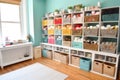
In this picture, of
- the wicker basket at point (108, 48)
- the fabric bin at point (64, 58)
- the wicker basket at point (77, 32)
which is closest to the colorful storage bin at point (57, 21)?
the wicker basket at point (77, 32)

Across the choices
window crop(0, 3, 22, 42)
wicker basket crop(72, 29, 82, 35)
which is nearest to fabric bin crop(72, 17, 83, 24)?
wicker basket crop(72, 29, 82, 35)

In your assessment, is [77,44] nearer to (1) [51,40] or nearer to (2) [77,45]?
(2) [77,45]

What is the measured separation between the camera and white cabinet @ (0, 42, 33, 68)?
125 inches

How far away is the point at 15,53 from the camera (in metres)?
3.60

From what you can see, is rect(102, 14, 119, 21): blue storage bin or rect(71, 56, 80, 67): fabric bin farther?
rect(71, 56, 80, 67): fabric bin

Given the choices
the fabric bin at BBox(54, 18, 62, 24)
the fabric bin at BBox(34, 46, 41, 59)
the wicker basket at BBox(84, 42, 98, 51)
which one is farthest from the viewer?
the fabric bin at BBox(34, 46, 41, 59)

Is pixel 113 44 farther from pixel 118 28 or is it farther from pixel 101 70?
pixel 101 70

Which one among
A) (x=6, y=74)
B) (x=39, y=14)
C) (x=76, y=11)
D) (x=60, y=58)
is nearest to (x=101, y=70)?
(x=60, y=58)

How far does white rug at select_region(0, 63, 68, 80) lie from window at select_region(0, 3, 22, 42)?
4.64ft

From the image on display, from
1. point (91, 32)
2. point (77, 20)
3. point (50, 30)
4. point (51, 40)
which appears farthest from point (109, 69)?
point (50, 30)

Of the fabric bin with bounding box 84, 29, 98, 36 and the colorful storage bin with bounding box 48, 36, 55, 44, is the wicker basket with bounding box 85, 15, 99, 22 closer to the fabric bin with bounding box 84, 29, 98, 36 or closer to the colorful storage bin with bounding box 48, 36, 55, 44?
the fabric bin with bounding box 84, 29, 98, 36

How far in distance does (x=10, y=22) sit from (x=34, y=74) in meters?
2.18

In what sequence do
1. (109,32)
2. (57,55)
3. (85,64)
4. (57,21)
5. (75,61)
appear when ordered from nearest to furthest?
1. (109,32)
2. (85,64)
3. (75,61)
4. (57,21)
5. (57,55)

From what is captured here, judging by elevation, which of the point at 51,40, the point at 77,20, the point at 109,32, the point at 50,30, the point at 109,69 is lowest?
the point at 109,69
